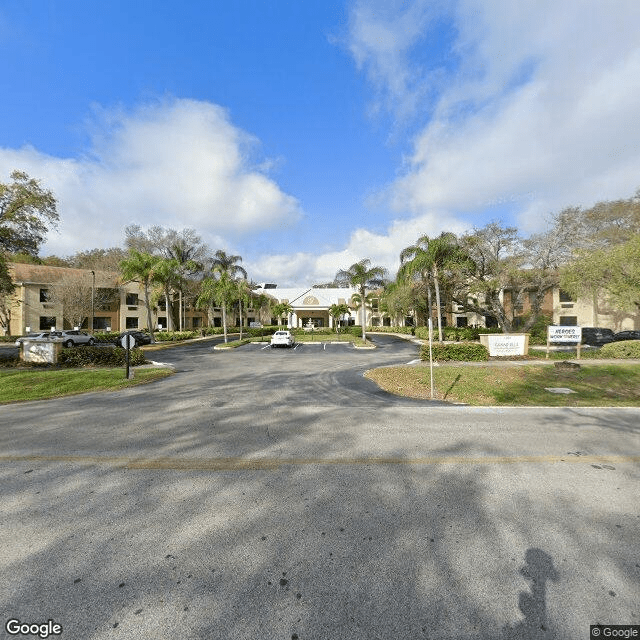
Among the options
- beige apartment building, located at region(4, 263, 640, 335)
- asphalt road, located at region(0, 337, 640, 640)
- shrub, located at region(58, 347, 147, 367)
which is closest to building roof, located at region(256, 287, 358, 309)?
beige apartment building, located at region(4, 263, 640, 335)

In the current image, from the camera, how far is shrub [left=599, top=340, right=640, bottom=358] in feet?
55.8

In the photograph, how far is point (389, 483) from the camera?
175 inches

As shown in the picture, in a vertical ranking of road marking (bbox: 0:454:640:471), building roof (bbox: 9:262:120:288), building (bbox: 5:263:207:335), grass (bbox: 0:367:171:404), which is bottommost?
road marking (bbox: 0:454:640:471)

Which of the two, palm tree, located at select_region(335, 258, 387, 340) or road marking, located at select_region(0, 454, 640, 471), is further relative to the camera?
palm tree, located at select_region(335, 258, 387, 340)

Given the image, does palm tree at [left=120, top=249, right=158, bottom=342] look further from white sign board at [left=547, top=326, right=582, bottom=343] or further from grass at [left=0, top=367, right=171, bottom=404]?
white sign board at [left=547, top=326, right=582, bottom=343]

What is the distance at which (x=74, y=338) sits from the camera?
87.0 ft

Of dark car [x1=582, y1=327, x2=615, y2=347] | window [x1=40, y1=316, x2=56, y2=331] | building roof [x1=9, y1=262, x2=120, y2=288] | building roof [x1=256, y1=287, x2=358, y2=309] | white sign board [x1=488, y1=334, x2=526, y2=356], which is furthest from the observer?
building roof [x1=256, y1=287, x2=358, y2=309]

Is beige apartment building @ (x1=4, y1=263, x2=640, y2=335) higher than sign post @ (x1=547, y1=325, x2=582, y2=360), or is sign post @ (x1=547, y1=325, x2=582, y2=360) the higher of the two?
beige apartment building @ (x1=4, y1=263, x2=640, y2=335)

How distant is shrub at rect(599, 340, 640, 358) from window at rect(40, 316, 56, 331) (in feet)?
183

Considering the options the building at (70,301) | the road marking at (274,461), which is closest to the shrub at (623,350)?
the road marking at (274,461)

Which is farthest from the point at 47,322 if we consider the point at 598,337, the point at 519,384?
the point at 598,337

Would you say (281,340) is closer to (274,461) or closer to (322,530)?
(274,461)

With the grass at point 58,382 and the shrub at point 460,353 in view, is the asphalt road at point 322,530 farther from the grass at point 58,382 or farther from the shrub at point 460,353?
the shrub at point 460,353

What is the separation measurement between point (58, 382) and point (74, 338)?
59.0ft
